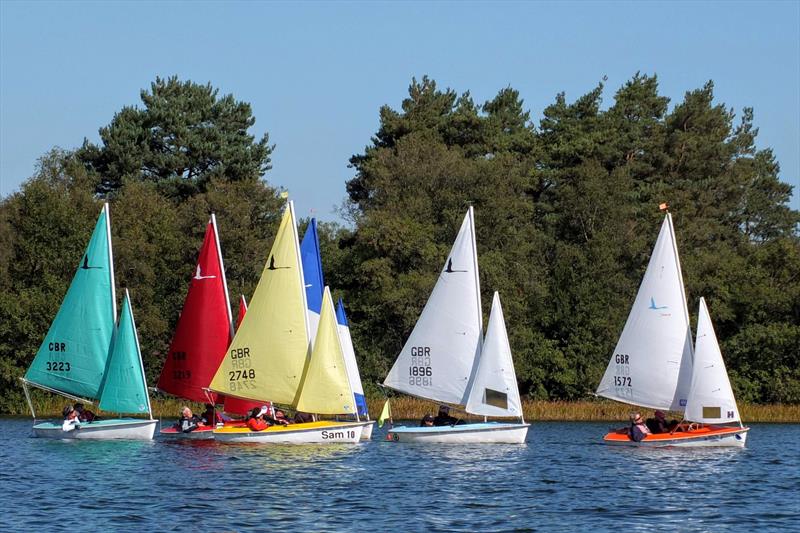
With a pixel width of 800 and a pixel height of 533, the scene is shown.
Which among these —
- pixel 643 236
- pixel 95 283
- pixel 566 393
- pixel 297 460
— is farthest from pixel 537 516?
pixel 643 236

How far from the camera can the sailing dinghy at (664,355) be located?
44031 millimetres

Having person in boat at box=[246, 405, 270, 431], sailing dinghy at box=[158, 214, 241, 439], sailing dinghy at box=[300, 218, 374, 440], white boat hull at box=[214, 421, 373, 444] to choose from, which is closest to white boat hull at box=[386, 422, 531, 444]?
white boat hull at box=[214, 421, 373, 444]

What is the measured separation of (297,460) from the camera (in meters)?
38.6

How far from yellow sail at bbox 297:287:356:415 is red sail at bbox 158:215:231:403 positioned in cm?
515

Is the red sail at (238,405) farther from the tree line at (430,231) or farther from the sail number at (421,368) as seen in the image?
the tree line at (430,231)

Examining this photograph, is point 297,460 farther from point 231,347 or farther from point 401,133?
point 401,133

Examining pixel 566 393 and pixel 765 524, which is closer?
pixel 765 524

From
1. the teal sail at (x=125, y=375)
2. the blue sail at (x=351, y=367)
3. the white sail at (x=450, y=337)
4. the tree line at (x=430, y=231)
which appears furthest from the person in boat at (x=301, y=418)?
the tree line at (x=430, y=231)

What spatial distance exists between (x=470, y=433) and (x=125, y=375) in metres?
11.3

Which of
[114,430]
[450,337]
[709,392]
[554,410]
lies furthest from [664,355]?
[554,410]

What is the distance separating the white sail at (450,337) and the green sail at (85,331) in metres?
9.69

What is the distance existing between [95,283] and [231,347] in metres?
5.71

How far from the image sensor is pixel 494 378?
4406 centimetres

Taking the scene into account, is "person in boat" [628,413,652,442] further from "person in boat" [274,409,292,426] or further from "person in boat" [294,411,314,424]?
"person in boat" [274,409,292,426]
